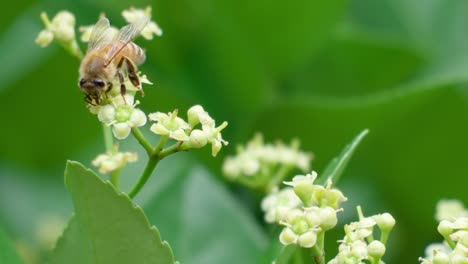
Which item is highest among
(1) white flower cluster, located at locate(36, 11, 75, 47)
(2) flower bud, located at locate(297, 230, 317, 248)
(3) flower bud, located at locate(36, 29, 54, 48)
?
(1) white flower cluster, located at locate(36, 11, 75, 47)

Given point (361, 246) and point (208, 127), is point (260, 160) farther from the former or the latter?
point (361, 246)

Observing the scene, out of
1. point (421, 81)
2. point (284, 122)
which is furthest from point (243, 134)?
point (421, 81)

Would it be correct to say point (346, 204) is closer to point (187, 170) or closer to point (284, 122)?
point (284, 122)

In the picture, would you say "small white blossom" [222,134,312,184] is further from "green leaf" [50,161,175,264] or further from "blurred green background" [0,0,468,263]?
"green leaf" [50,161,175,264]

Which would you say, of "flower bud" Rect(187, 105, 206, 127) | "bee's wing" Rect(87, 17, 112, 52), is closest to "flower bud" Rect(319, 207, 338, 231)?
"flower bud" Rect(187, 105, 206, 127)

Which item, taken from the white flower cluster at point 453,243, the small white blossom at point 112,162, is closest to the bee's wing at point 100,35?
the small white blossom at point 112,162

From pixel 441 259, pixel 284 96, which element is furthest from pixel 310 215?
pixel 284 96
